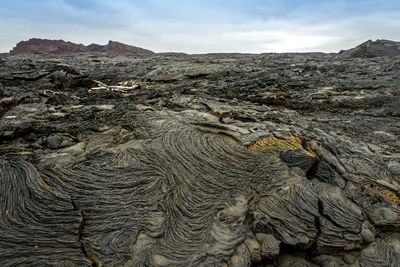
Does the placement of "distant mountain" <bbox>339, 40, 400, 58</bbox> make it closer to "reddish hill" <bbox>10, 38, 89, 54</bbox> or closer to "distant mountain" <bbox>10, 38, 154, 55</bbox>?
"distant mountain" <bbox>10, 38, 154, 55</bbox>

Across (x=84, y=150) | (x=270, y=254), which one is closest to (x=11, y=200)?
(x=84, y=150)

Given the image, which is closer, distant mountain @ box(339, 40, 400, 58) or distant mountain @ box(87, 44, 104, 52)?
distant mountain @ box(339, 40, 400, 58)

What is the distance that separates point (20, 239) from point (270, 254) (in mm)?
4122

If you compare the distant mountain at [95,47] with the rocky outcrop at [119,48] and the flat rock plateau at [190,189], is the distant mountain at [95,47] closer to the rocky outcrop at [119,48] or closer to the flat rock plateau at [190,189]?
the rocky outcrop at [119,48]

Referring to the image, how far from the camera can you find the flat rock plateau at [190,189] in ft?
12.1

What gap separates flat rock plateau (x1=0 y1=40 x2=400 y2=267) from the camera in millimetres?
3686

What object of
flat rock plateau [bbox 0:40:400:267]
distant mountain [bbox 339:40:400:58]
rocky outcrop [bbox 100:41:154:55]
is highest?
rocky outcrop [bbox 100:41:154:55]

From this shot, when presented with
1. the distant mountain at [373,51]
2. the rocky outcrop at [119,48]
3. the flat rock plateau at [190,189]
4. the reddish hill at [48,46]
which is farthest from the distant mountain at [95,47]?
the flat rock plateau at [190,189]

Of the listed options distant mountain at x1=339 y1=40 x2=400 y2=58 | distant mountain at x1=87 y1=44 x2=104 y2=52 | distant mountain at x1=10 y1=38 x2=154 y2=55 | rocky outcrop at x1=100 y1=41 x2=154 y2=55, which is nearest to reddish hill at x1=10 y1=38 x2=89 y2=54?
distant mountain at x1=10 y1=38 x2=154 y2=55

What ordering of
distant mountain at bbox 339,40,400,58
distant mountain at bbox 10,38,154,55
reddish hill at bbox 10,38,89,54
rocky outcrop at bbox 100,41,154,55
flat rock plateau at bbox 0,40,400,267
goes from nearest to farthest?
flat rock plateau at bbox 0,40,400,267 < distant mountain at bbox 339,40,400,58 < reddish hill at bbox 10,38,89,54 < distant mountain at bbox 10,38,154,55 < rocky outcrop at bbox 100,41,154,55

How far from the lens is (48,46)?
7119 cm

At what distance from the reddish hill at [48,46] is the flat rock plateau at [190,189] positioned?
74.2 meters

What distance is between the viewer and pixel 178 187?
186 inches

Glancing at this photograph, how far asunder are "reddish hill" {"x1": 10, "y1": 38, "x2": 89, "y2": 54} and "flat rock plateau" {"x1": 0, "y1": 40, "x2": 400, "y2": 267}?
74.2m
